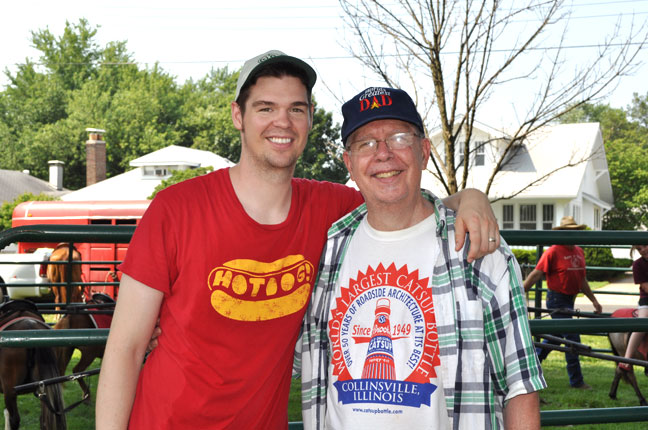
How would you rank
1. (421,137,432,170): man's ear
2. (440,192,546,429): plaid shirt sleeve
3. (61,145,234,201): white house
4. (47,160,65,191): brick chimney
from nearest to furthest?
(440,192,546,429): plaid shirt sleeve → (421,137,432,170): man's ear → (61,145,234,201): white house → (47,160,65,191): brick chimney

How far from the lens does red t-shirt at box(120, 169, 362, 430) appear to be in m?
2.20

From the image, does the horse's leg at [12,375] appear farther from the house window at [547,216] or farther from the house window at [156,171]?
the house window at [156,171]

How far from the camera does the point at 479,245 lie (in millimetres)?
2104

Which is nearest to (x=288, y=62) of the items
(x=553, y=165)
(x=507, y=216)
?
(x=553, y=165)

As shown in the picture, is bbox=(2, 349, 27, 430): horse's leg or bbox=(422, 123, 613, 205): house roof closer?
bbox=(2, 349, 27, 430): horse's leg

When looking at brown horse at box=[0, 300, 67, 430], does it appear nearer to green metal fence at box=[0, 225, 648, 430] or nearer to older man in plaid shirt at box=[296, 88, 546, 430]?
green metal fence at box=[0, 225, 648, 430]

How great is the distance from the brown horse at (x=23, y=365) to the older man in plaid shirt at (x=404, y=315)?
4.08m

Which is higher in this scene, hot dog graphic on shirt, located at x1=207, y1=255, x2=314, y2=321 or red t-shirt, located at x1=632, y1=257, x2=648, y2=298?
hot dog graphic on shirt, located at x1=207, y1=255, x2=314, y2=321

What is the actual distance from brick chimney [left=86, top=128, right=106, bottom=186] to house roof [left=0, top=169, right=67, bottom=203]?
15.3 ft

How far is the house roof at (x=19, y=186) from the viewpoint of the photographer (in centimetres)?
4350

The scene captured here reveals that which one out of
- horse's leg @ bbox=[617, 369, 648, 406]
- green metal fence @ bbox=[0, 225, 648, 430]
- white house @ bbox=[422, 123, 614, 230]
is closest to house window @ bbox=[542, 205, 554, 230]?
white house @ bbox=[422, 123, 614, 230]

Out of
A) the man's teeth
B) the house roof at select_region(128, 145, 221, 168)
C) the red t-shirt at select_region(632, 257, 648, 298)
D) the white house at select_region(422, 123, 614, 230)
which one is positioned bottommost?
the red t-shirt at select_region(632, 257, 648, 298)

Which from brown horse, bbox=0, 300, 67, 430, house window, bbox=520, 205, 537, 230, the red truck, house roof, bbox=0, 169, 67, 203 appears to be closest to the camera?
brown horse, bbox=0, 300, 67, 430

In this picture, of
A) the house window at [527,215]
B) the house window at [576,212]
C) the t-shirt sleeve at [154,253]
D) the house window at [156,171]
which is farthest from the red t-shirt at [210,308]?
the house window at [156,171]
